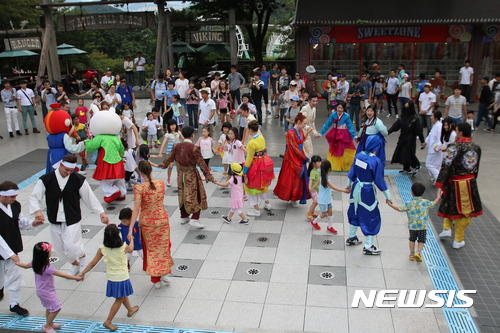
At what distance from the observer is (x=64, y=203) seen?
621 cm

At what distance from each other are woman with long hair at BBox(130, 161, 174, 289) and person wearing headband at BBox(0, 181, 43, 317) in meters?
1.33

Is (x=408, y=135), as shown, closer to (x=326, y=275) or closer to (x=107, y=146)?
(x=326, y=275)

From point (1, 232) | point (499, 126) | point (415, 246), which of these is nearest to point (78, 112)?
point (1, 232)

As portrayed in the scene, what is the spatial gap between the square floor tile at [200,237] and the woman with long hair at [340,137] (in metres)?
3.48

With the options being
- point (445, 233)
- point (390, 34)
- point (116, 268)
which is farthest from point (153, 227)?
point (390, 34)

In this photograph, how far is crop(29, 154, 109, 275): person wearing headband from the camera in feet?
20.0

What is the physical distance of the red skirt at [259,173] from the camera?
26.6ft

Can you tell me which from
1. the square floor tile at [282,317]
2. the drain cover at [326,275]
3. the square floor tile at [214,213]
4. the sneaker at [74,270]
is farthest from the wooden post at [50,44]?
the square floor tile at [282,317]

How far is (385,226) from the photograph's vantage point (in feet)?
25.9

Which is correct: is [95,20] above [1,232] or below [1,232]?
above

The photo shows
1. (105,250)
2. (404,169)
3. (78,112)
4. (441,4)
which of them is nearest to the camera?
(105,250)

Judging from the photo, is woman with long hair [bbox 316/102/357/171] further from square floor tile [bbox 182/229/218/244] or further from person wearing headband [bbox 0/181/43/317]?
person wearing headband [bbox 0/181/43/317]

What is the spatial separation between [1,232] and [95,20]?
1494 cm

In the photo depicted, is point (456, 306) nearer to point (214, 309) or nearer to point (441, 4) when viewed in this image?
point (214, 309)
